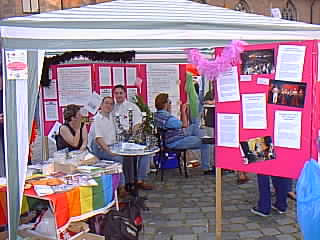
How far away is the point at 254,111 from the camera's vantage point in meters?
3.81

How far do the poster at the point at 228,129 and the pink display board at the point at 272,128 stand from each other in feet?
0.12

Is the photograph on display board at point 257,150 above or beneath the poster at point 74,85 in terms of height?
beneath

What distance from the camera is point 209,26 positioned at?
3.93 m

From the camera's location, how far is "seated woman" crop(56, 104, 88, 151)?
516cm

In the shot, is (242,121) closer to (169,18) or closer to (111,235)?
(169,18)

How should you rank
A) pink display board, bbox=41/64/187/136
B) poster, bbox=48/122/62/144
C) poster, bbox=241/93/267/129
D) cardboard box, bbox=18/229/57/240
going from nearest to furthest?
cardboard box, bbox=18/229/57/240, poster, bbox=241/93/267/129, poster, bbox=48/122/62/144, pink display board, bbox=41/64/187/136

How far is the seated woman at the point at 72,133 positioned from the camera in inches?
203

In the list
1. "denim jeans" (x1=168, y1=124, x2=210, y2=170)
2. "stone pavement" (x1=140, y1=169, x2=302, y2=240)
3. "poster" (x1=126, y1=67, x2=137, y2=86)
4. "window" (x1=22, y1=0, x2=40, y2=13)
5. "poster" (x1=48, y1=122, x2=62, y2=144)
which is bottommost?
"stone pavement" (x1=140, y1=169, x2=302, y2=240)

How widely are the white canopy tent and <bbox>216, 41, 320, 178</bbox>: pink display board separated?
0.33m

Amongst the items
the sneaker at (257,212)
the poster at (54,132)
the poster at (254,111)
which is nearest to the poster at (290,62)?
the poster at (254,111)

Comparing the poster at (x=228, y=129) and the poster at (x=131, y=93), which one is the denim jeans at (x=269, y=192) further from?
the poster at (x=131, y=93)

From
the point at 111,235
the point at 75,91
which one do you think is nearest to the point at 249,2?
the point at 75,91

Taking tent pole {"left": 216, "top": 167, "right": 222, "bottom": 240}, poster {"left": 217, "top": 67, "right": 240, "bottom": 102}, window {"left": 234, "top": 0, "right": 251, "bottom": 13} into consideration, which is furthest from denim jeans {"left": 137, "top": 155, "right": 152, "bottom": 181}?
window {"left": 234, "top": 0, "right": 251, "bottom": 13}

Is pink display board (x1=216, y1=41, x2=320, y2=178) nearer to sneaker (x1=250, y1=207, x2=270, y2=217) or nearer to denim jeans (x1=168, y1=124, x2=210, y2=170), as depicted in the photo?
sneaker (x1=250, y1=207, x2=270, y2=217)
